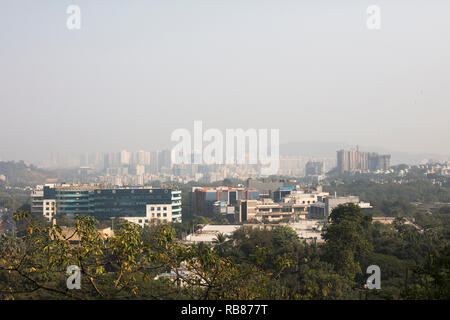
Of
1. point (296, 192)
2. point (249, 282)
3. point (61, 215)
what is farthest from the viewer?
point (296, 192)

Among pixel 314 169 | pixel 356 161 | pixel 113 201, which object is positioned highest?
pixel 356 161

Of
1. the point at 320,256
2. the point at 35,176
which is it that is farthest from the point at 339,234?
the point at 35,176

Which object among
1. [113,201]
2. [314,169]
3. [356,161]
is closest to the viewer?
[113,201]

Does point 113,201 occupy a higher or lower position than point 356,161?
lower

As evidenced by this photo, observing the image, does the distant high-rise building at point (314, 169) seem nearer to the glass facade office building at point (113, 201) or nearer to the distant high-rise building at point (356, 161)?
the distant high-rise building at point (356, 161)

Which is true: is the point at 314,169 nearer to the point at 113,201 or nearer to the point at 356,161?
the point at 356,161

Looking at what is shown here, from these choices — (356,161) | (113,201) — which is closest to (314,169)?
(356,161)
